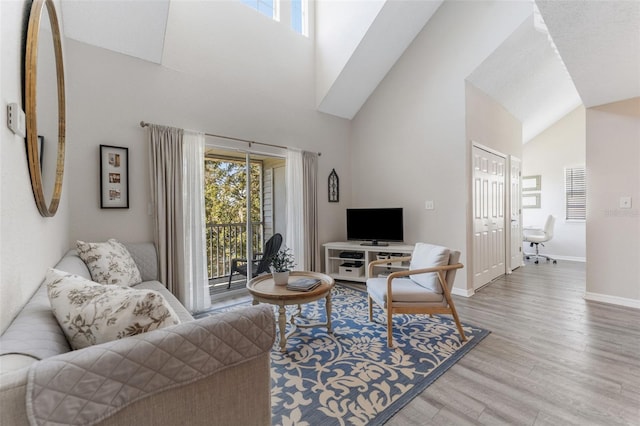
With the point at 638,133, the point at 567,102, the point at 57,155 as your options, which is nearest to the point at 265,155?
the point at 57,155

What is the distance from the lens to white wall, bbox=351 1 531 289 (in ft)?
11.7

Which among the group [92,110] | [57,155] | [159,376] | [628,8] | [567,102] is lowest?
[159,376]

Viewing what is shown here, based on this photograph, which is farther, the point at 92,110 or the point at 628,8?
the point at 92,110

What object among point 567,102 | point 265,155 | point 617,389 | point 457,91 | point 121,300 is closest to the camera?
point 121,300

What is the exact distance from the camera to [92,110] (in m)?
2.79

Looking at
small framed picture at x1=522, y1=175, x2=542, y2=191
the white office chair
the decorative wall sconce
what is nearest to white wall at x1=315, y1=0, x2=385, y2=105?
the decorative wall sconce

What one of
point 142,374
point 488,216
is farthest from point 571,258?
point 142,374

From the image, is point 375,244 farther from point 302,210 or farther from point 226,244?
point 226,244

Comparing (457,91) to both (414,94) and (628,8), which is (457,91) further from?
(628,8)

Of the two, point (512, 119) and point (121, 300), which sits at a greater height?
point (512, 119)

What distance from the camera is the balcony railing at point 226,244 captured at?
4.41 m

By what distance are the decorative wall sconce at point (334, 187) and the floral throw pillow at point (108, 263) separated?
306cm

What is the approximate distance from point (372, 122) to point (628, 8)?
3182mm

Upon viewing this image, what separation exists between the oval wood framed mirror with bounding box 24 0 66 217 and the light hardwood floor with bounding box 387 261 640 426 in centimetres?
218
